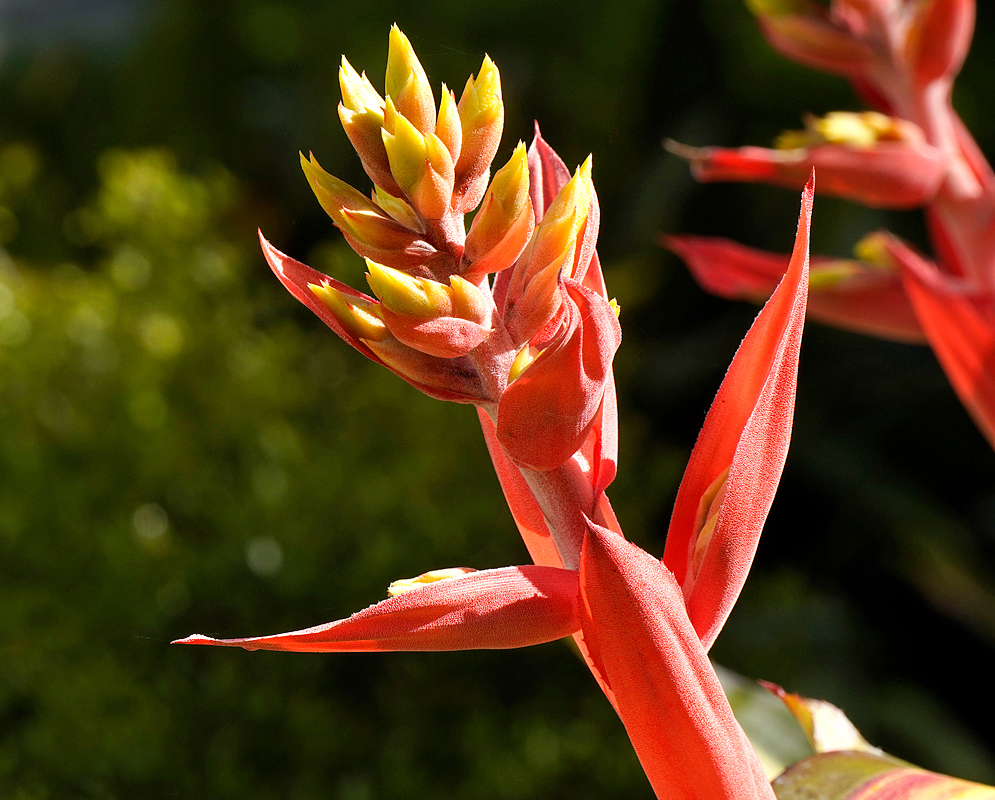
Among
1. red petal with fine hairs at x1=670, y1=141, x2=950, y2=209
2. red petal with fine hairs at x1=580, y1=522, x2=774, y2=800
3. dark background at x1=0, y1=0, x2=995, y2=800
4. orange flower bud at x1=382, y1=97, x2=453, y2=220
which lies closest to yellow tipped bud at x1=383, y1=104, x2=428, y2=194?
orange flower bud at x1=382, y1=97, x2=453, y2=220

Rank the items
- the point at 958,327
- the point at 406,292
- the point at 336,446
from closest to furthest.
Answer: the point at 406,292 < the point at 958,327 < the point at 336,446

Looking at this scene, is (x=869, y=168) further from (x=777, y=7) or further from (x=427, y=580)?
(x=427, y=580)

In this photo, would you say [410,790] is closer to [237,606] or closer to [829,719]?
[237,606]

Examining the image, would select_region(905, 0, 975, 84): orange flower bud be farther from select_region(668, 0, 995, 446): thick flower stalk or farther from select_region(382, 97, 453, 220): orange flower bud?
select_region(382, 97, 453, 220): orange flower bud

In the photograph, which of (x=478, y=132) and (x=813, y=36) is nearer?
(x=478, y=132)

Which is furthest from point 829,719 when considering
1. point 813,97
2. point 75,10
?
point 75,10

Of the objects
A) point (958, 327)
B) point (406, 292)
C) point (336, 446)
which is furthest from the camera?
point (336, 446)

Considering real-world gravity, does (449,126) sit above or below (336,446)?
above

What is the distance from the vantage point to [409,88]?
25 centimetres

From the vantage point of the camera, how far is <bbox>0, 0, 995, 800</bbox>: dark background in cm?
120

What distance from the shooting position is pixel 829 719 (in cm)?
42

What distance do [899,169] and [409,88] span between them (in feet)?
1.20

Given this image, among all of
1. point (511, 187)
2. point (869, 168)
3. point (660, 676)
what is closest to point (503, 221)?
point (511, 187)

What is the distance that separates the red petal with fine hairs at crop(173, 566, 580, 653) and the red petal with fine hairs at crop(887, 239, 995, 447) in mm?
332
